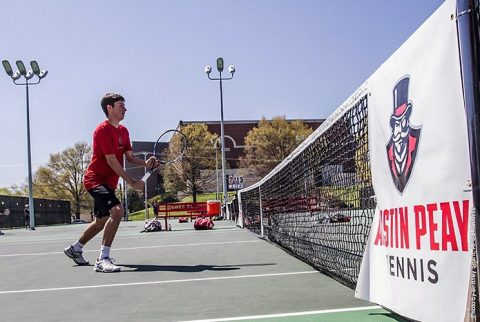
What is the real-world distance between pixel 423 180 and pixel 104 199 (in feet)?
16.9

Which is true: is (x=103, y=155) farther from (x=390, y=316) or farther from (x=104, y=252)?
(x=390, y=316)

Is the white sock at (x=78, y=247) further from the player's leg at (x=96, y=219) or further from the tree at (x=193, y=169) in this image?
the tree at (x=193, y=169)

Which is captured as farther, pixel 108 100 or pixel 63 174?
pixel 63 174

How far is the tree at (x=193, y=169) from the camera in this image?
63.3m

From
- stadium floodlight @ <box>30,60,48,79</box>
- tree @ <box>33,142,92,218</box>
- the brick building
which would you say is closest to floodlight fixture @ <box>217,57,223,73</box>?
stadium floodlight @ <box>30,60,48,79</box>

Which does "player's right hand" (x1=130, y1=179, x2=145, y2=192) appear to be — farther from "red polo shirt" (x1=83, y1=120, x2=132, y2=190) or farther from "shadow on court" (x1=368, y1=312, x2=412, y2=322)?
"shadow on court" (x1=368, y1=312, x2=412, y2=322)

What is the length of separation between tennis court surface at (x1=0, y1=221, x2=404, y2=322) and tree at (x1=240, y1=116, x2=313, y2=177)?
58087 mm

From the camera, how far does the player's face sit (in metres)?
7.13

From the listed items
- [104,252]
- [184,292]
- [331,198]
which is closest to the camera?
[184,292]

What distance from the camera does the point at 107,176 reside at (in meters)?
7.05

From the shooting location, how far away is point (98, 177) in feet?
22.9

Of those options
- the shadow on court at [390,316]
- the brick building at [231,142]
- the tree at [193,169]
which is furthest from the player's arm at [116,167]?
the brick building at [231,142]

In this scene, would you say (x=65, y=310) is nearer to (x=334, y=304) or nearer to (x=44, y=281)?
(x=44, y=281)

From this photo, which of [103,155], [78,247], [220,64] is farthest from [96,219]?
[220,64]
